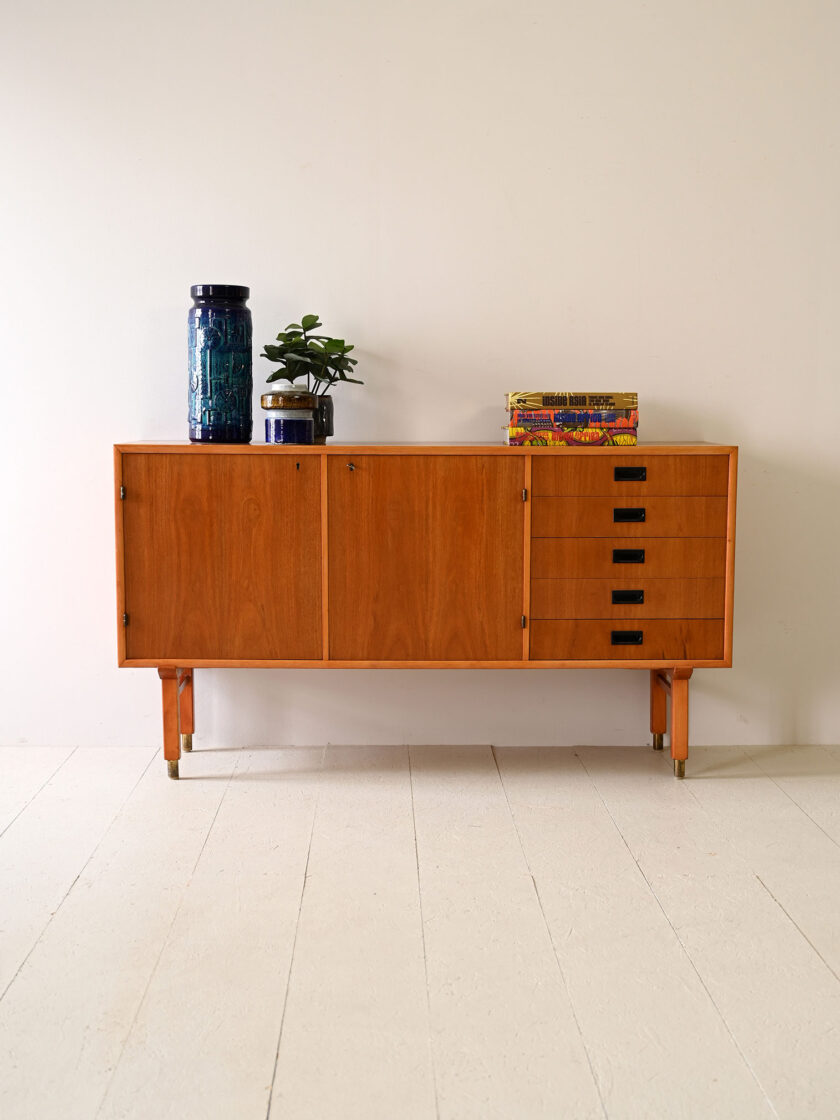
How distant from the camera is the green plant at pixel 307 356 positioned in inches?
109

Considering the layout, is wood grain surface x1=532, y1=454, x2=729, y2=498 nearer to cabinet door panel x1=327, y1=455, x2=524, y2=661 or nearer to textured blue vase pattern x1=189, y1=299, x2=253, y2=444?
cabinet door panel x1=327, y1=455, x2=524, y2=661

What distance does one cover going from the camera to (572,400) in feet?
8.96

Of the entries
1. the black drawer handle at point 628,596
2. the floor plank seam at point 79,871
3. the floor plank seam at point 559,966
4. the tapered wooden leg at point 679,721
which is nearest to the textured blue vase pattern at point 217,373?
the floor plank seam at point 79,871

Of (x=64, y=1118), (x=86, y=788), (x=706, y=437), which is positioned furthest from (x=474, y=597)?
(x=64, y=1118)

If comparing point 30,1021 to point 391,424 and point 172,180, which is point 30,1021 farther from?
point 172,180

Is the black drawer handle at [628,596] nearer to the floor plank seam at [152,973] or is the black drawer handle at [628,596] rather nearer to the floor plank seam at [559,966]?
the floor plank seam at [559,966]

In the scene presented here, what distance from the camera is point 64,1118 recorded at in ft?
4.75

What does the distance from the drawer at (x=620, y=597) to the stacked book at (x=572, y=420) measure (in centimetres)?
34

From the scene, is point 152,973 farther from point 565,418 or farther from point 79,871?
point 565,418

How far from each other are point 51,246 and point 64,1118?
2.22m

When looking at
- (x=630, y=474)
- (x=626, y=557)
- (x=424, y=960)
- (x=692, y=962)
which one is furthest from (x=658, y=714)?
(x=424, y=960)

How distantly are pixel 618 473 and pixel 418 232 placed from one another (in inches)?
33.7

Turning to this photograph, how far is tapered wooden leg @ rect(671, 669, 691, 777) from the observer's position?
9.27 feet

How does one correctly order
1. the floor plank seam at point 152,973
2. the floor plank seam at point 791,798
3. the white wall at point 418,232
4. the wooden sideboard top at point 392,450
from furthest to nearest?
the white wall at point 418,232, the wooden sideboard top at point 392,450, the floor plank seam at point 791,798, the floor plank seam at point 152,973
